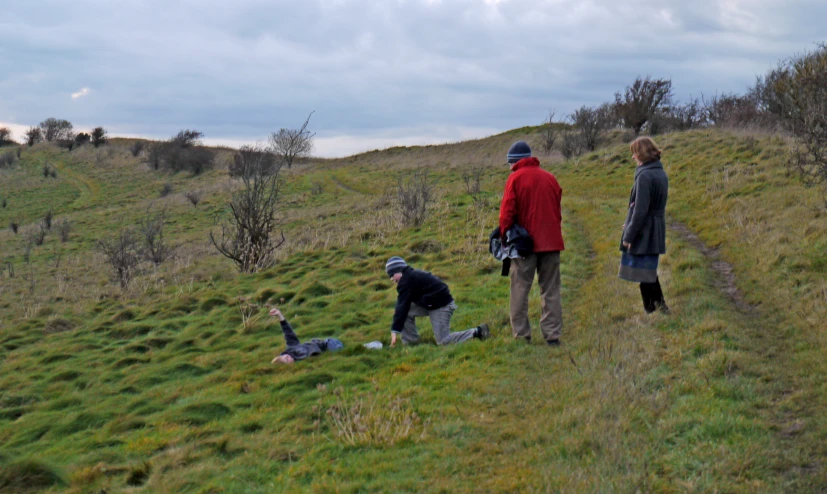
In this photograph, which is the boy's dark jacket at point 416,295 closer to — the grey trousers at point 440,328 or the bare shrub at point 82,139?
the grey trousers at point 440,328

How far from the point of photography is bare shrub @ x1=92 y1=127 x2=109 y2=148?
262ft

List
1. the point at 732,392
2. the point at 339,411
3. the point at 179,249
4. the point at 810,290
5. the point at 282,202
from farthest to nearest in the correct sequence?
the point at 282,202, the point at 179,249, the point at 810,290, the point at 339,411, the point at 732,392

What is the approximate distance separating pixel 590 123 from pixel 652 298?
103ft

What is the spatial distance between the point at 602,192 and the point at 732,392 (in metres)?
17.7

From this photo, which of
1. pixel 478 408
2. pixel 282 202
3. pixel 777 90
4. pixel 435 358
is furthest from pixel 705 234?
pixel 282 202

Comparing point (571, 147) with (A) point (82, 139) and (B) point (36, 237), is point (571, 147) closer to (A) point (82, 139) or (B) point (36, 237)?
(B) point (36, 237)

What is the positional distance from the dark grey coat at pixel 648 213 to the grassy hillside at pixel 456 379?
852 mm

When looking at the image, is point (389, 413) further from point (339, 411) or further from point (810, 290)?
point (810, 290)

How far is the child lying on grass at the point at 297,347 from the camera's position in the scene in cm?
816

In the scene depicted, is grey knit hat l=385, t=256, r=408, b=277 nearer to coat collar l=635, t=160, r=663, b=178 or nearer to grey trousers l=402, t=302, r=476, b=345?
grey trousers l=402, t=302, r=476, b=345

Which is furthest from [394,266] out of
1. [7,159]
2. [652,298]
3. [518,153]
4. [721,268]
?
[7,159]

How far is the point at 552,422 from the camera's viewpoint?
515 cm

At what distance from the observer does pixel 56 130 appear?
86.2m

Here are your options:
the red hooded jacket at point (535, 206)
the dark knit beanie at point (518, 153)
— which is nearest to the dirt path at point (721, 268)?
the red hooded jacket at point (535, 206)
